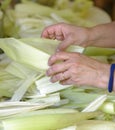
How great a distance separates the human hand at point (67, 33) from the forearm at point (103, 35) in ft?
0.13

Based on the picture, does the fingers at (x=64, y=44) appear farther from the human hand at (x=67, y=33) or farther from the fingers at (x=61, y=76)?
the fingers at (x=61, y=76)

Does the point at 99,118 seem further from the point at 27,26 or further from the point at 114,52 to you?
the point at 27,26

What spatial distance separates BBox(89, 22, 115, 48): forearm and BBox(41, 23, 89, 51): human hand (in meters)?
0.04

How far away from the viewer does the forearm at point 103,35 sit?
4.55ft

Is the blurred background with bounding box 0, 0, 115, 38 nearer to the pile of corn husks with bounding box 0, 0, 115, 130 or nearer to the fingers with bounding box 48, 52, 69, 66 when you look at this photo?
the pile of corn husks with bounding box 0, 0, 115, 130

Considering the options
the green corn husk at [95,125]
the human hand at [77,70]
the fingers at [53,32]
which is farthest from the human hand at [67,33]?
the green corn husk at [95,125]

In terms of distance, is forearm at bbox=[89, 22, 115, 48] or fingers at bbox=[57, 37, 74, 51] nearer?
fingers at bbox=[57, 37, 74, 51]

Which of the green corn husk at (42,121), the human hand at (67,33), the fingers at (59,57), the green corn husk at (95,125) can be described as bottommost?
the green corn husk at (95,125)

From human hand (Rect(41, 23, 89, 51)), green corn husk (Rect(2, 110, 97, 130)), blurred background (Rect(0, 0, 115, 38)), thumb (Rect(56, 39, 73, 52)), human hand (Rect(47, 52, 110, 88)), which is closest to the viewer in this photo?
green corn husk (Rect(2, 110, 97, 130))

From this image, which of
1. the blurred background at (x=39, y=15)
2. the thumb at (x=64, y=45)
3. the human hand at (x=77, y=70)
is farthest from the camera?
the blurred background at (x=39, y=15)

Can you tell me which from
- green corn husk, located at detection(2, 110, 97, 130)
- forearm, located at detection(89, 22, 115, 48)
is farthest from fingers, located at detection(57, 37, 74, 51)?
green corn husk, located at detection(2, 110, 97, 130)

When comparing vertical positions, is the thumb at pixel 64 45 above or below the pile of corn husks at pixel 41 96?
above

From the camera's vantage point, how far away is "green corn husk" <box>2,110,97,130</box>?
91 cm

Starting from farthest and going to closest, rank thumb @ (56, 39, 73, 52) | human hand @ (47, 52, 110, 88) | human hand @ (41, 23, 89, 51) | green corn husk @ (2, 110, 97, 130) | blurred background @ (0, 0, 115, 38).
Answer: blurred background @ (0, 0, 115, 38) → human hand @ (41, 23, 89, 51) → thumb @ (56, 39, 73, 52) → human hand @ (47, 52, 110, 88) → green corn husk @ (2, 110, 97, 130)
